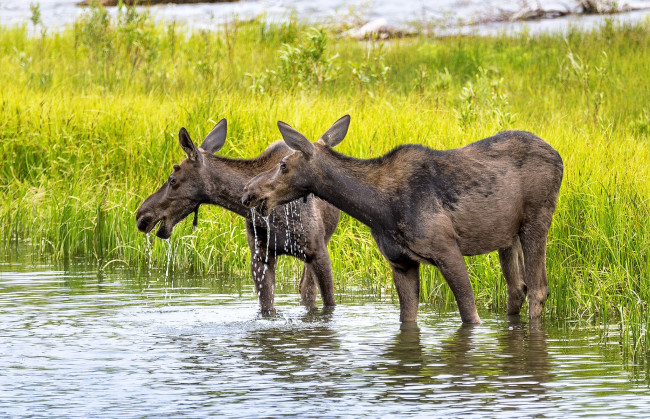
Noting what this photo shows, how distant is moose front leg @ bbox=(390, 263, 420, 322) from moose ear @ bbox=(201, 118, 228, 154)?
206 cm

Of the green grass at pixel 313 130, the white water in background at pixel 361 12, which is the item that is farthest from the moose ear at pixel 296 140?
the white water in background at pixel 361 12

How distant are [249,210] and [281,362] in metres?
2.18

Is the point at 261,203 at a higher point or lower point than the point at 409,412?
higher

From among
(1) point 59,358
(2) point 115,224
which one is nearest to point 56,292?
(2) point 115,224

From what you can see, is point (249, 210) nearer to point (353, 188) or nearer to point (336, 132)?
point (336, 132)

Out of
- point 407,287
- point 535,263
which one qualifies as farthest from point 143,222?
point 535,263

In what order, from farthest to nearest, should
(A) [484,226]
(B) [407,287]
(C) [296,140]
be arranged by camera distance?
(B) [407,287] → (A) [484,226] → (C) [296,140]

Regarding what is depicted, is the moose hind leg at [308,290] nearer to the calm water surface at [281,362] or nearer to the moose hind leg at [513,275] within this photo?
the calm water surface at [281,362]

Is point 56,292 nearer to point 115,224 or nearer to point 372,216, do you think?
point 115,224

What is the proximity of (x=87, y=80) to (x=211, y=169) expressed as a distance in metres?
8.44

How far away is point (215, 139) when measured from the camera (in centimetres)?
1029

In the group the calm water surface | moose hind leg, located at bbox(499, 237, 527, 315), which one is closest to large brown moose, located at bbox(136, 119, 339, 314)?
the calm water surface

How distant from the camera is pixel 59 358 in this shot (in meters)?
8.05

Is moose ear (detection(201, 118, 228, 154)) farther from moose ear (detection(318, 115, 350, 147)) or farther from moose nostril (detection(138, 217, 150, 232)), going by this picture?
moose ear (detection(318, 115, 350, 147))
